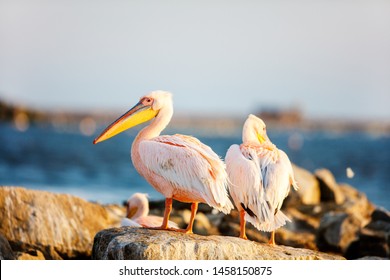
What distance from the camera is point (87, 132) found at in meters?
71.6

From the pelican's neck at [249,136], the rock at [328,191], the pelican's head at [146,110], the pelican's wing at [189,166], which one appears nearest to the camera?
the pelican's wing at [189,166]

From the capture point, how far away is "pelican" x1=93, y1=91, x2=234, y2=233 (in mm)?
6672

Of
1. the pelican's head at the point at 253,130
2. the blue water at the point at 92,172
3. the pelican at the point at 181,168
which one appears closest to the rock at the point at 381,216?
the pelican's head at the point at 253,130

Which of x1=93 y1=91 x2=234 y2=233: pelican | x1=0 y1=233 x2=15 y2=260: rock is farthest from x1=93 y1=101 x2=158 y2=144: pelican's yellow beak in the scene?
x1=0 y1=233 x2=15 y2=260: rock

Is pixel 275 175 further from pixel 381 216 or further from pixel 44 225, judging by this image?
pixel 381 216

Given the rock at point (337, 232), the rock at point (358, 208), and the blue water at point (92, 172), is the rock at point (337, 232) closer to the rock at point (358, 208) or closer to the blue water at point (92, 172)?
the rock at point (358, 208)

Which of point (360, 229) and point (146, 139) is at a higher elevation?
point (146, 139)

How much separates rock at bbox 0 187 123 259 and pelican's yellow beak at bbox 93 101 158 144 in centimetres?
138

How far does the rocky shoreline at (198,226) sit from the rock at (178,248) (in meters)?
0.02

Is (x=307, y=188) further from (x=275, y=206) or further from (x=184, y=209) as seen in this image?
(x=275, y=206)

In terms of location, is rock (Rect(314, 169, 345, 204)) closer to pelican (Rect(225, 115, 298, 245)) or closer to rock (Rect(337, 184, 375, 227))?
rock (Rect(337, 184, 375, 227))

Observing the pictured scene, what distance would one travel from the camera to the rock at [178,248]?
6.32m

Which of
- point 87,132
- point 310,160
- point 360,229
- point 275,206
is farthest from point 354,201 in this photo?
point 87,132
